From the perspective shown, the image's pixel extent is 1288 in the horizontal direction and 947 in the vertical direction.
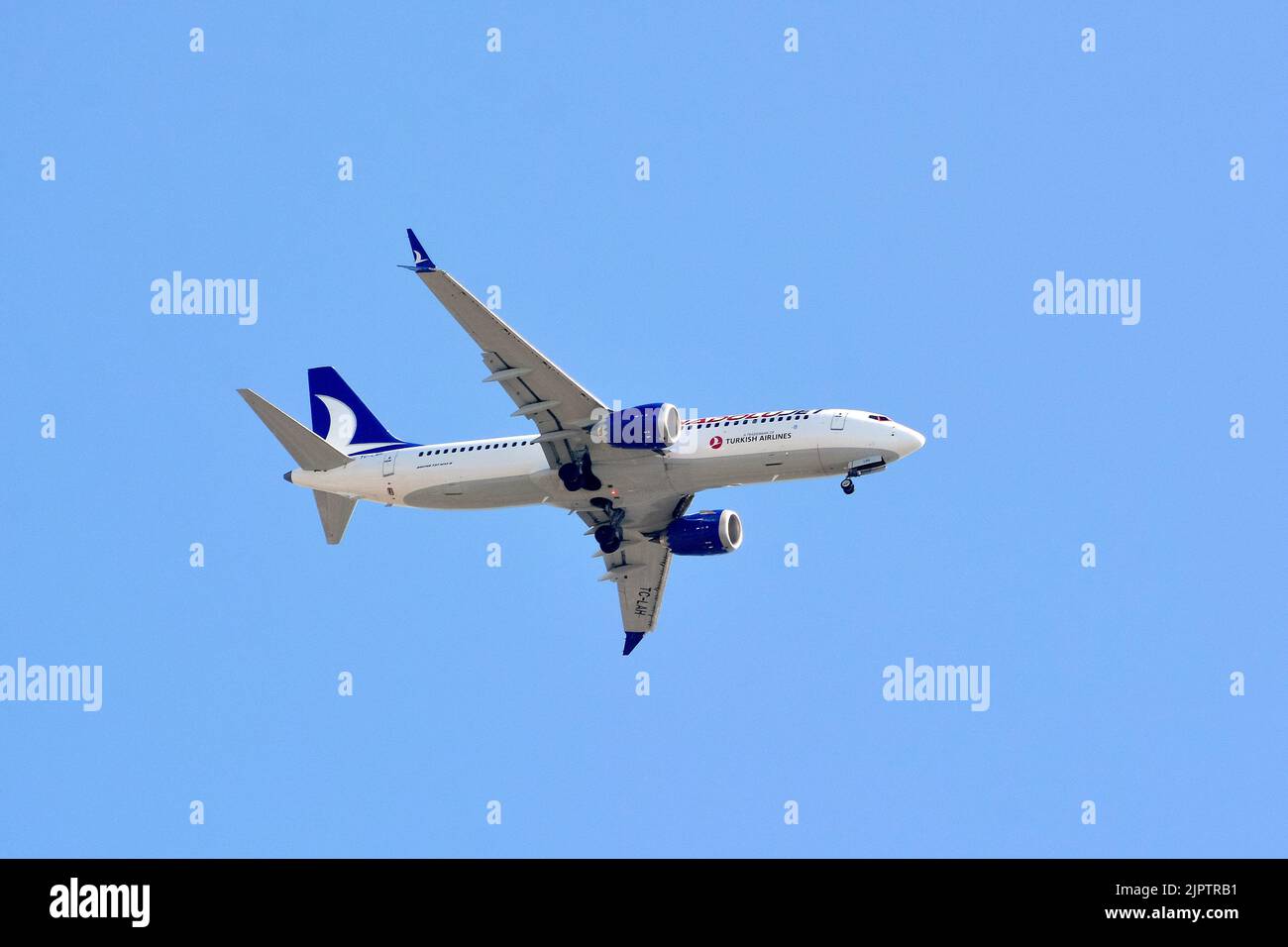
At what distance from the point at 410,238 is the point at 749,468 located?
1459cm

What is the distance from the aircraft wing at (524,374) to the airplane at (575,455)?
1.8 inches

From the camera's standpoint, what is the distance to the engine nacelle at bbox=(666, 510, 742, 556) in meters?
66.2

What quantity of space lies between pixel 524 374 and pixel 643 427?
14.8 ft

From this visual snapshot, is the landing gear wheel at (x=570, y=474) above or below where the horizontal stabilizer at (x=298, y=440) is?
below

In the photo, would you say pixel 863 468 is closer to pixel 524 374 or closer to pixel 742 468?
pixel 742 468

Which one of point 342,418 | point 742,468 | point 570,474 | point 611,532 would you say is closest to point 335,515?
point 342,418

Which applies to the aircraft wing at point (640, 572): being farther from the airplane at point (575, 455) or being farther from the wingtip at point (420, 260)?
the wingtip at point (420, 260)

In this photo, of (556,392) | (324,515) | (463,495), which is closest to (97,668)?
(324,515)

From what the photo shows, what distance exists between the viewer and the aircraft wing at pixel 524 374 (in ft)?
184

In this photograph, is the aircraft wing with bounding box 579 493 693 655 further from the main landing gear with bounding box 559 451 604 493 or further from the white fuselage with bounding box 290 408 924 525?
the main landing gear with bounding box 559 451 604 493

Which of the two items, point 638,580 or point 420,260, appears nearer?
point 420,260

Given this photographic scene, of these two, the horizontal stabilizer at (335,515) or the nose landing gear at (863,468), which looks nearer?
the nose landing gear at (863,468)

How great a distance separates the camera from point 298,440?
6462 cm

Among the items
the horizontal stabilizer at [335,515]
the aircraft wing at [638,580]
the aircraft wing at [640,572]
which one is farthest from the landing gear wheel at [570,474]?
the horizontal stabilizer at [335,515]
